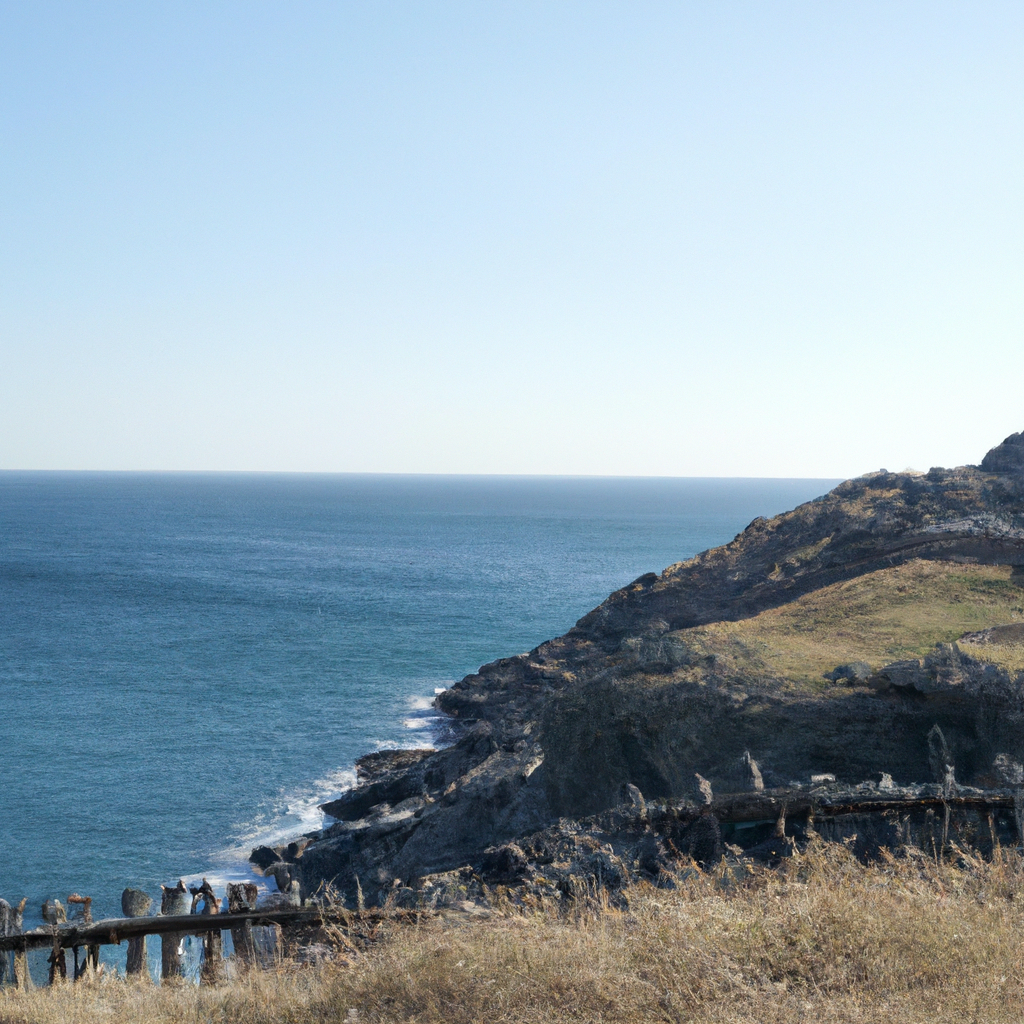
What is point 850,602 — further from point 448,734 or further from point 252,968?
point 252,968

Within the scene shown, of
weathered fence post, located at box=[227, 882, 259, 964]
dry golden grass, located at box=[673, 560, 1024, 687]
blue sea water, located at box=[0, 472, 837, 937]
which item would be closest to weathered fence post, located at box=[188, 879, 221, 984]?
weathered fence post, located at box=[227, 882, 259, 964]

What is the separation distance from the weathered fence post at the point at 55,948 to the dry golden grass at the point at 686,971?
0.63m

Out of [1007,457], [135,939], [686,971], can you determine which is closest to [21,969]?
[135,939]

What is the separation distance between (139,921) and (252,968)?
5.92 feet

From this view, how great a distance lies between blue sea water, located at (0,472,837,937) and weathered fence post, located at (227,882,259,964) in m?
18.9

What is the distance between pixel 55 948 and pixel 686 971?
7153mm

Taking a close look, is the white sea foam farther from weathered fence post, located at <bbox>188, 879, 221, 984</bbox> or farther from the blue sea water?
weathered fence post, located at <bbox>188, 879, 221, 984</bbox>

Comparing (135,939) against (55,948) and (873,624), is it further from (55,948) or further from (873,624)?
(873,624)

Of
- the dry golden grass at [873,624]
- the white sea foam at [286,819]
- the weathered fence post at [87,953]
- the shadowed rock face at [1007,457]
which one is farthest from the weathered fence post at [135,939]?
the shadowed rock face at [1007,457]

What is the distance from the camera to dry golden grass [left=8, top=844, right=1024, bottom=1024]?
640 cm

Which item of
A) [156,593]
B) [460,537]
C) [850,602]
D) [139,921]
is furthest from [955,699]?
[460,537]

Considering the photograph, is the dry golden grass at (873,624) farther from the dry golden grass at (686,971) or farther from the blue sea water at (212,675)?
the blue sea water at (212,675)

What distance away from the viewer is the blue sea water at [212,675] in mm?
30266

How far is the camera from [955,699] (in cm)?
2048
